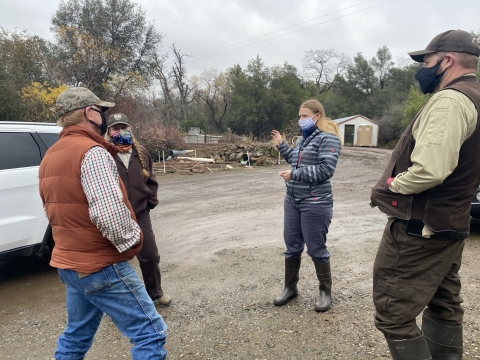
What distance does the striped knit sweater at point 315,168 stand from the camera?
10.4 ft

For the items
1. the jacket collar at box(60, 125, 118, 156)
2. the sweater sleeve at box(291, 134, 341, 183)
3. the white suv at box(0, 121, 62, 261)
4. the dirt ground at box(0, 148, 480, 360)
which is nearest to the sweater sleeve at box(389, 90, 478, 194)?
the sweater sleeve at box(291, 134, 341, 183)

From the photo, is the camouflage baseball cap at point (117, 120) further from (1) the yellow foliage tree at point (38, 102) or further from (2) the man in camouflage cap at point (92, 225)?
(1) the yellow foliage tree at point (38, 102)

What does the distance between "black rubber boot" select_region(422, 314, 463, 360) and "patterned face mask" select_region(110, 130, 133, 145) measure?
2.84 metres

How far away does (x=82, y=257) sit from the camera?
197 centimetres

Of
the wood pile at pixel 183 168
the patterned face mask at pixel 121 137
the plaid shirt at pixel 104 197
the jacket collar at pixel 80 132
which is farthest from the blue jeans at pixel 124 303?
the wood pile at pixel 183 168

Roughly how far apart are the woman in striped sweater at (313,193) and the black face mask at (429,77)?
110 centimetres

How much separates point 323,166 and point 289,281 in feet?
3.92

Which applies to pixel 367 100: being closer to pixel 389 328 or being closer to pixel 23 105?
pixel 23 105

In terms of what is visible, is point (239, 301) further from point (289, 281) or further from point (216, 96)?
point (216, 96)

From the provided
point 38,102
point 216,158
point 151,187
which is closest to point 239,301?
point 151,187

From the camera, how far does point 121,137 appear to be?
3.29 metres

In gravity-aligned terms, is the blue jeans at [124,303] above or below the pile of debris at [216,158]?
above

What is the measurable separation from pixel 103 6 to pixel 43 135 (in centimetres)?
2591

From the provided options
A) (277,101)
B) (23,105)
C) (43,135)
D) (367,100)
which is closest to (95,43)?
(23,105)
